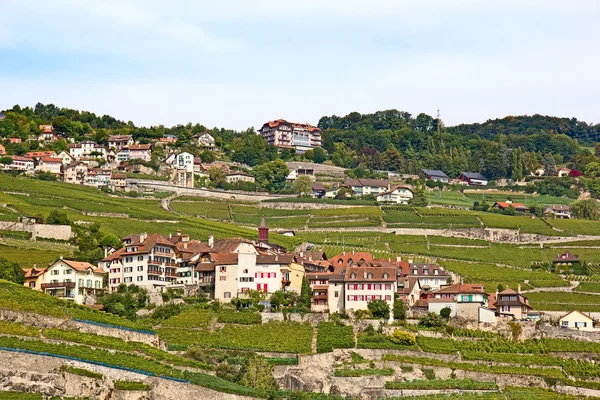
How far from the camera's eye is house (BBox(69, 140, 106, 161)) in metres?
159

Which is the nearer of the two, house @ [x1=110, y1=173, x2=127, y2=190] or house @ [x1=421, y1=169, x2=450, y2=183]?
house @ [x1=110, y1=173, x2=127, y2=190]

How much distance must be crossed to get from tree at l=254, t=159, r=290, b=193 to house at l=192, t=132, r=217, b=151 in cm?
1777

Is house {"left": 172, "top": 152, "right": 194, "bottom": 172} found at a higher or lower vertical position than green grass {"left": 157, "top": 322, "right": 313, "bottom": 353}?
higher

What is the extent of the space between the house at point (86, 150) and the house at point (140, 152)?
4.16m

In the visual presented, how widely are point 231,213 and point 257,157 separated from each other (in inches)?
1657

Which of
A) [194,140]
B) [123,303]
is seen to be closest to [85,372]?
[123,303]

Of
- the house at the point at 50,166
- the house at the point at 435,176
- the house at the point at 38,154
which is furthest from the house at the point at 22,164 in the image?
the house at the point at 435,176

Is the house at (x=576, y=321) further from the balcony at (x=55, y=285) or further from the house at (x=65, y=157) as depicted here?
the house at (x=65, y=157)

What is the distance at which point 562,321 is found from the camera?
274 feet

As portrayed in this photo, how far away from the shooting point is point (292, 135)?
19000 cm

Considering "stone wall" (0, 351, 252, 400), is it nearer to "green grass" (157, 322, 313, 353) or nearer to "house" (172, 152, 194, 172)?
"green grass" (157, 322, 313, 353)

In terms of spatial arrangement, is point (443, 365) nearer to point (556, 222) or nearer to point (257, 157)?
point (556, 222)

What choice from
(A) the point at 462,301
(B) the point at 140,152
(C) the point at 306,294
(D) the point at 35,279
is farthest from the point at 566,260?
(B) the point at 140,152

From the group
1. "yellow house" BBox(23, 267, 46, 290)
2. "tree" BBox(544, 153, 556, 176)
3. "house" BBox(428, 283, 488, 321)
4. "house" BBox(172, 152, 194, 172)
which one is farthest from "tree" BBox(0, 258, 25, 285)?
"tree" BBox(544, 153, 556, 176)
